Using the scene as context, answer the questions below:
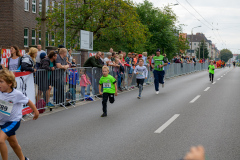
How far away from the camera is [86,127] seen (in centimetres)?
794

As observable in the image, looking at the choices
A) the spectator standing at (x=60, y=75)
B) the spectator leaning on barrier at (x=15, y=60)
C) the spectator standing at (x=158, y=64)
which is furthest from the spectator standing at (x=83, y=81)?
the spectator standing at (x=158, y=64)

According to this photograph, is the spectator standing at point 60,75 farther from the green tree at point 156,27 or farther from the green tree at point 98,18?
the green tree at point 156,27

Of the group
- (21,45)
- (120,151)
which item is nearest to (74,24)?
(21,45)

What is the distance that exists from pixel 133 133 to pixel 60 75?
15.7ft

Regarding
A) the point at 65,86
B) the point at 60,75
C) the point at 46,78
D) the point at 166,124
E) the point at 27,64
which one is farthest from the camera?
the point at 65,86

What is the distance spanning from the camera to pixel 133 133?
7176 millimetres

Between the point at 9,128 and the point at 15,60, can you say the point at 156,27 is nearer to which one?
the point at 15,60

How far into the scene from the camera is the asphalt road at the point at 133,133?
561 centimetres

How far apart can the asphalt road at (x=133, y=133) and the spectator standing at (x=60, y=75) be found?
24.3 inches

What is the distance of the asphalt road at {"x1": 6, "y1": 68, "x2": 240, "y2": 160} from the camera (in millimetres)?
5613

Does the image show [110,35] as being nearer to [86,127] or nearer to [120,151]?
[86,127]

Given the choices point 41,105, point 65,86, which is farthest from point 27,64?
→ point 65,86

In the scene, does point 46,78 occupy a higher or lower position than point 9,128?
higher

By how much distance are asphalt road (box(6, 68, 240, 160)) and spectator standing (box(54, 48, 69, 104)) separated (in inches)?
24.3
